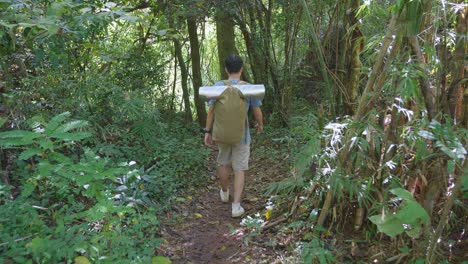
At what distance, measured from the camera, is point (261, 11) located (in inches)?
285

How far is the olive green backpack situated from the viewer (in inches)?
157

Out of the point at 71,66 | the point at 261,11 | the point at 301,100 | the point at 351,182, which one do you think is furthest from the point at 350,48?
the point at 71,66

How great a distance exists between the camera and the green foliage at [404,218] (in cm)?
Answer: 251

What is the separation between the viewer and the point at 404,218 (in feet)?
8.39

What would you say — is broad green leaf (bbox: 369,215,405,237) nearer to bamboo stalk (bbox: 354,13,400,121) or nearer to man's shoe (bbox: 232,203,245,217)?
bamboo stalk (bbox: 354,13,400,121)

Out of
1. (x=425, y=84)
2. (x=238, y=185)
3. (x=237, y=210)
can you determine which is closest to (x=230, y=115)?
(x=238, y=185)

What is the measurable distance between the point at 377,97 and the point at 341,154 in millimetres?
Result: 515

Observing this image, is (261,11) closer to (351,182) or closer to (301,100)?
(301,100)

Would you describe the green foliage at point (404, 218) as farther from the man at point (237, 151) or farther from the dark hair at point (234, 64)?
the dark hair at point (234, 64)

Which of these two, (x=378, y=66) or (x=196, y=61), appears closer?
(x=378, y=66)

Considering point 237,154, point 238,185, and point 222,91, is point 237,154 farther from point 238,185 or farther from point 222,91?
point 222,91

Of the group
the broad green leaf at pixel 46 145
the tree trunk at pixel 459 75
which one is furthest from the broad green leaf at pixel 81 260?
the tree trunk at pixel 459 75

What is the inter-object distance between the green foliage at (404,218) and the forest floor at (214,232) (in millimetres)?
976

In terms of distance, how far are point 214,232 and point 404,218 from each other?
6.58 ft
